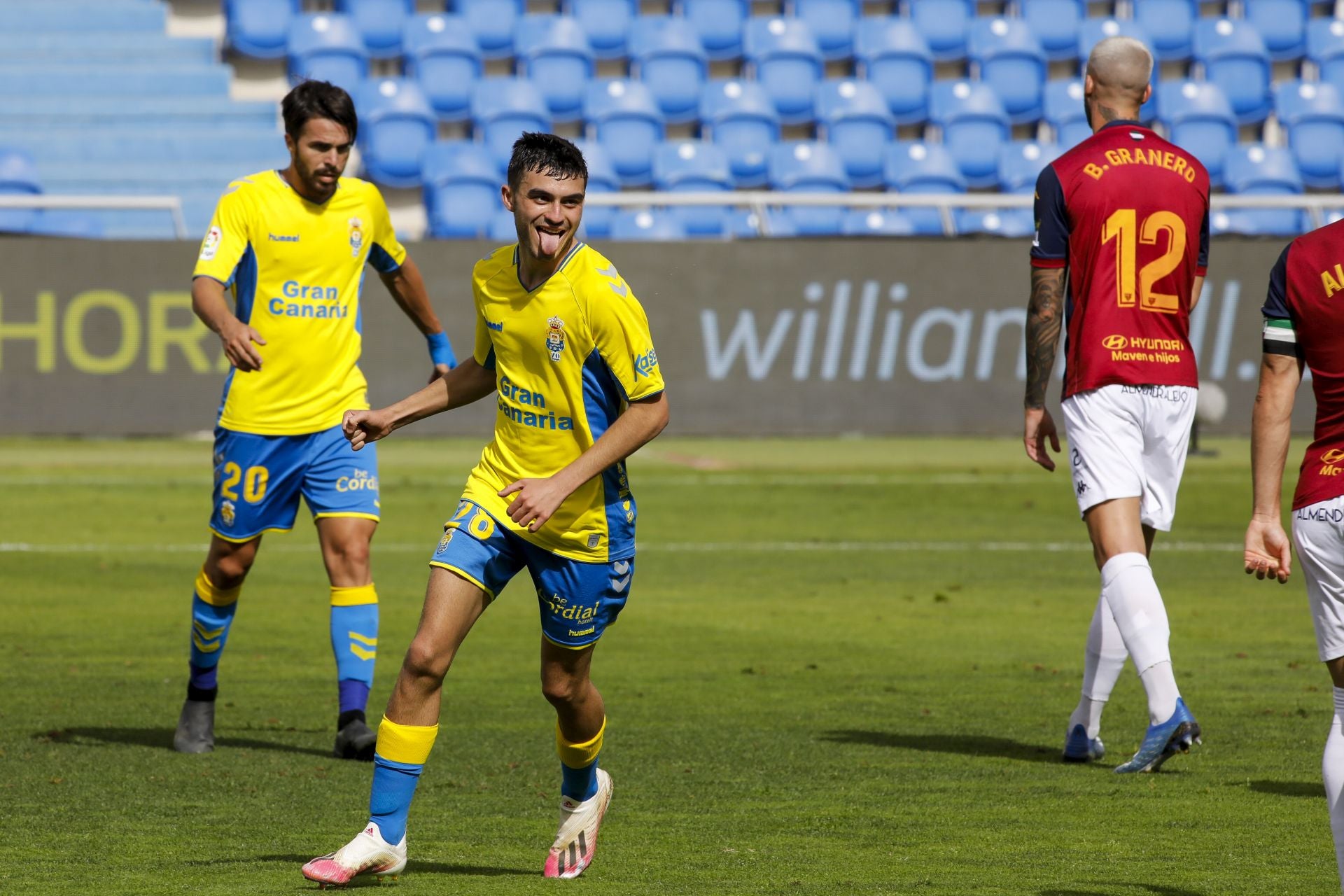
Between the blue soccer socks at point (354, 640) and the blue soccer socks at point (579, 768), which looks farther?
the blue soccer socks at point (354, 640)

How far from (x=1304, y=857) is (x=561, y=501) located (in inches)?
92.4

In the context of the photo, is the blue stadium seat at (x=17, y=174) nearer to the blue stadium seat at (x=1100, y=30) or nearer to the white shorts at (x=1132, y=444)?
the blue stadium seat at (x=1100, y=30)

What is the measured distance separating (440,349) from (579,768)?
2313 mm

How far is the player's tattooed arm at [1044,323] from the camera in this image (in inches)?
240

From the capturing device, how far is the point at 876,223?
69.2ft

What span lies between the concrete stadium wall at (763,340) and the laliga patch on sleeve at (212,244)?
10.5 m

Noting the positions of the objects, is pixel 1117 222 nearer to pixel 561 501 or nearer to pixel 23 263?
pixel 561 501

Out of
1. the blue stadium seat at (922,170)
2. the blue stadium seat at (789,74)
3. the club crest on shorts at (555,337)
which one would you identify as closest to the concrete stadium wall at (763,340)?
the blue stadium seat at (922,170)

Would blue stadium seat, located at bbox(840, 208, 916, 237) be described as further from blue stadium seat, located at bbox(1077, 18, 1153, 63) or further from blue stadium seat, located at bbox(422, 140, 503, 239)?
blue stadium seat, located at bbox(1077, 18, 1153, 63)

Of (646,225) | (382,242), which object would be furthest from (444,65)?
(382,242)

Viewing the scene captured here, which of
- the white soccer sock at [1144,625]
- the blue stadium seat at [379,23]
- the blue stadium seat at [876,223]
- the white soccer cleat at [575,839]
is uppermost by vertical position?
the blue stadium seat at [379,23]

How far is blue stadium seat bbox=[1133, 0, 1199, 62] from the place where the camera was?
25.0 meters

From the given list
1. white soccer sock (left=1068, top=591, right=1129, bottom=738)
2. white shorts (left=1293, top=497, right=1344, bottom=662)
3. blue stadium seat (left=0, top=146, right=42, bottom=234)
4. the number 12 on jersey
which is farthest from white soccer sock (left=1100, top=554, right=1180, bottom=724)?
blue stadium seat (left=0, top=146, right=42, bottom=234)

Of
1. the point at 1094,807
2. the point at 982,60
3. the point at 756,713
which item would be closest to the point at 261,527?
the point at 756,713
